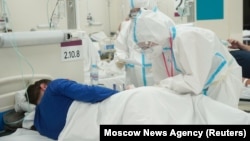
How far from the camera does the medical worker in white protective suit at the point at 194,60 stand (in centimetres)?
169

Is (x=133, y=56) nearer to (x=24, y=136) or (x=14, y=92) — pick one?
(x=14, y=92)

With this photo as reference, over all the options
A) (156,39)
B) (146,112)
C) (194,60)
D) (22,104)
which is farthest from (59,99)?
(194,60)

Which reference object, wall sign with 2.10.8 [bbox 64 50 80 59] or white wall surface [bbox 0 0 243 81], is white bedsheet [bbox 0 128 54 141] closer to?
white wall surface [bbox 0 0 243 81]

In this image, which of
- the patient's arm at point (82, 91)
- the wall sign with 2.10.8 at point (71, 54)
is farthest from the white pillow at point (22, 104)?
the wall sign with 2.10.8 at point (71, 54)

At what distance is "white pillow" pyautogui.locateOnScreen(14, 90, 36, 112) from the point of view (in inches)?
81.7

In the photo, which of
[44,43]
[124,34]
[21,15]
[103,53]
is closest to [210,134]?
[44,43]

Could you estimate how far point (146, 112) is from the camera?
1521mm

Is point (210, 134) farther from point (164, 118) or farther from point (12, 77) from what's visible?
point (12, 77)

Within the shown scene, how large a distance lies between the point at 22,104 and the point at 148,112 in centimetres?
99

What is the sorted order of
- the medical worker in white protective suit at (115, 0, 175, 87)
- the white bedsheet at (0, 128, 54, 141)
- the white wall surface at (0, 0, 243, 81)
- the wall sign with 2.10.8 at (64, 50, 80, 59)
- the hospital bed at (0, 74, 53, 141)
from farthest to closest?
the medical worker in white protective suit at (115, 0, 175, 87), the wall sign with 2.10.8 at (64, 50, 80, 59), the white wall surface at (0, 0, 243, 81), the hospital bed at (0, 74, 53, 141), the white bedsheet at (0, 128, 54, 141)

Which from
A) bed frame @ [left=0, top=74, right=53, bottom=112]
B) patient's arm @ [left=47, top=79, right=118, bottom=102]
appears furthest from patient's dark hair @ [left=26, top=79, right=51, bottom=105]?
patient's arm @ [left=47, top=79, right=118, bottom=102]

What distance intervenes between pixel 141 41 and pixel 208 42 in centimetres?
44

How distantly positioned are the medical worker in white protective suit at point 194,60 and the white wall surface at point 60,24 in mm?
805

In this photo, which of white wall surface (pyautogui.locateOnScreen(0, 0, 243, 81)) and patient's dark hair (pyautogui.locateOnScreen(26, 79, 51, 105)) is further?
white wall surface (pyautogui.locateOnScreen(0, 0, 243, 81))
